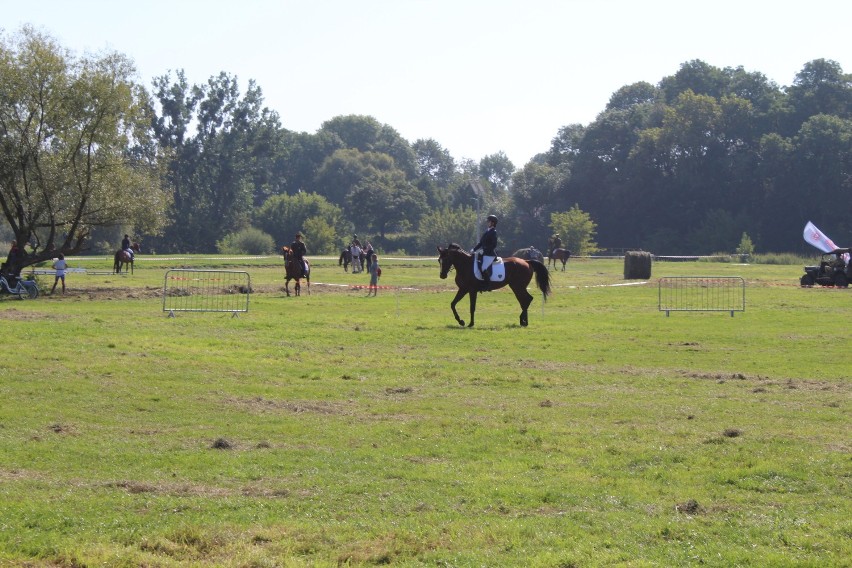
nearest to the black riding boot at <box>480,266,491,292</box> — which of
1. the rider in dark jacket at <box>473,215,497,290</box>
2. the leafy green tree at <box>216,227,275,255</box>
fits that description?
the rider in dark jacket at <box>473,215,497,290</box>

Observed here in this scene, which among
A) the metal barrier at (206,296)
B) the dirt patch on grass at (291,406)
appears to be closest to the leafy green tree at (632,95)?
the metal barrier at (206,296)

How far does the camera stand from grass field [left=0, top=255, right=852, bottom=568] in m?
8.29

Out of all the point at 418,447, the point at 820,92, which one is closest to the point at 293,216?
the point at 820,92

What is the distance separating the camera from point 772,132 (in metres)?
118

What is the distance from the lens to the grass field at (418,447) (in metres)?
8.29

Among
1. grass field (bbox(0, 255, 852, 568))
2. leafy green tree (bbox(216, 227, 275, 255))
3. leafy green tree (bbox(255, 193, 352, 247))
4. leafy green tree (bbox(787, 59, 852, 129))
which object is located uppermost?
leafy green tree (bbox(787, 59, 852, 129))

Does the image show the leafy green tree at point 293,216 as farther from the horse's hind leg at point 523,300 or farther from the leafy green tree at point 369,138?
the horse's hind leg at point 523,300

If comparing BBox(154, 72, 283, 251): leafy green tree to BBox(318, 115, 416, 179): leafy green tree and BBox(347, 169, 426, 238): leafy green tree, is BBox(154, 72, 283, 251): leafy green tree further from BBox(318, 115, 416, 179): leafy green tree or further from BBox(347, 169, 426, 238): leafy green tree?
BBox(318, 115, 416, 179): leafy green tree

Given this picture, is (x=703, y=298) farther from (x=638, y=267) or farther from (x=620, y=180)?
(x=620, y=180)

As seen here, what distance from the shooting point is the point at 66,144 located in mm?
38438

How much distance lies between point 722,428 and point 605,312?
1820 centimetres

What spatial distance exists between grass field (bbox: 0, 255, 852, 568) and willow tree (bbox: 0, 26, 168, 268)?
1500 centimetres

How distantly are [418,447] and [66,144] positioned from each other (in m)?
30.2

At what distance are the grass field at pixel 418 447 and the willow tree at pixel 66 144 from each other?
15.0 meters
